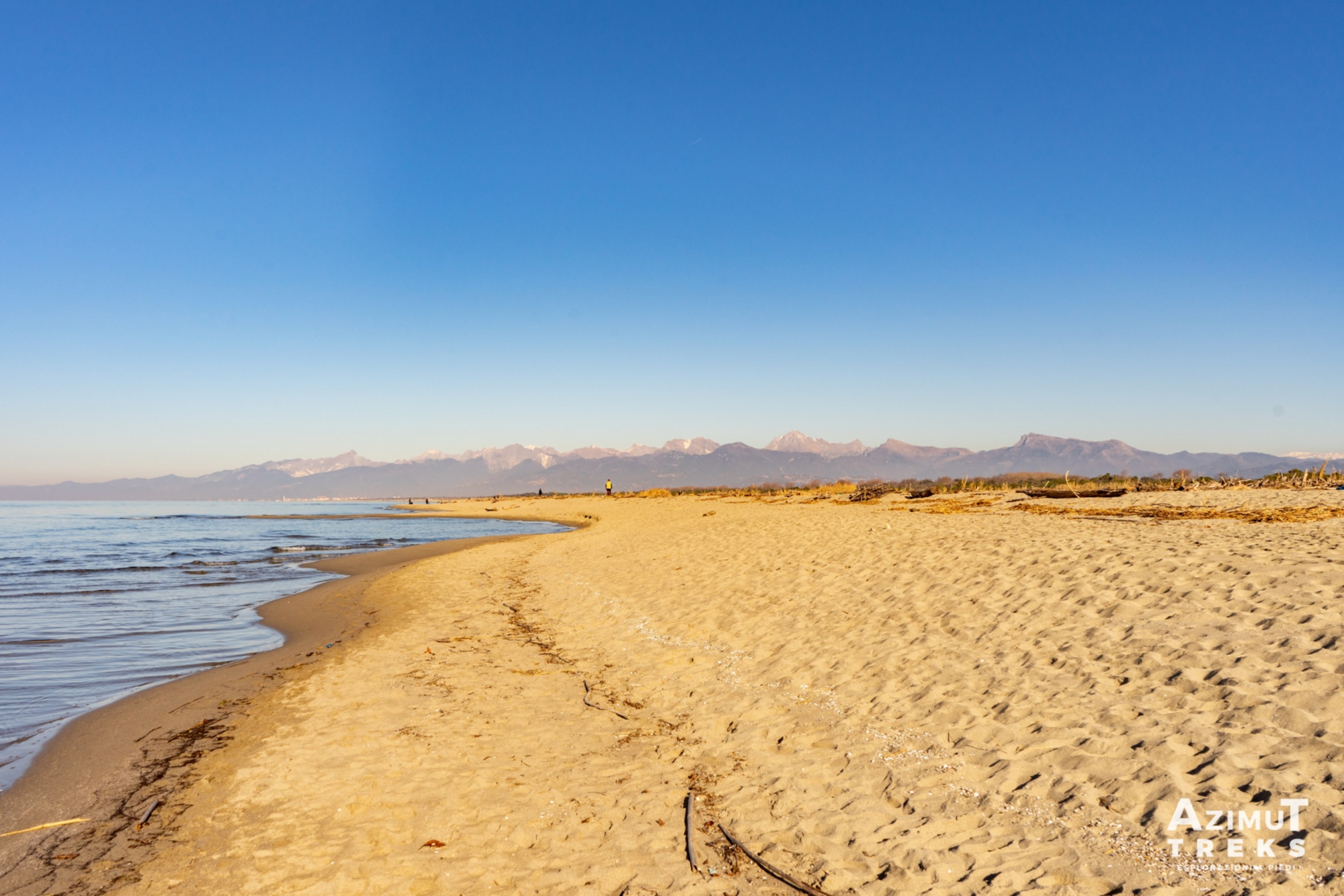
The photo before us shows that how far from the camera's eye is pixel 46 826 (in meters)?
5.09

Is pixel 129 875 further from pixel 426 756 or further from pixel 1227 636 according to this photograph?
pixel 1227 636

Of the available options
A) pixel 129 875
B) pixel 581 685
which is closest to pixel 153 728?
pixel 129 875

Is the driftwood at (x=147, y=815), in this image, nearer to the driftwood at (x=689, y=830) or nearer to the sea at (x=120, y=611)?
the sea at (x=120, y=611)

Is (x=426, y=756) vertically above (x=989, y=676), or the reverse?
(x=989, y=676)

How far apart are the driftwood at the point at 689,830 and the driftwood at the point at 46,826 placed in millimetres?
5052

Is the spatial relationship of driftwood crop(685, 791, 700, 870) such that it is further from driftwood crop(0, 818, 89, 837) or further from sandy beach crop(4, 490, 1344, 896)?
driftwood crop(0, 818, 89, 837)

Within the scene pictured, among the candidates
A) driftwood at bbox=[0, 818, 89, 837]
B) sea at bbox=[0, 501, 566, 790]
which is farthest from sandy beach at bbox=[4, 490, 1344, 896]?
sea at bbox=[0, 501, 566, 790]

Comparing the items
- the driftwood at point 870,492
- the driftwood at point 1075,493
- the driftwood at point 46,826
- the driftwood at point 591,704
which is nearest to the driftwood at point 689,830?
the driftwood at point 591,704

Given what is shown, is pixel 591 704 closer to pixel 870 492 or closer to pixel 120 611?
pixel 120 611

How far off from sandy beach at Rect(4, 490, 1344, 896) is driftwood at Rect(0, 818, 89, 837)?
0.35 meters

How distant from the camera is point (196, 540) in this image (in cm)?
3709

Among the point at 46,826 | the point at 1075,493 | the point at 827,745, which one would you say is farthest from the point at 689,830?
the point at 1075,493

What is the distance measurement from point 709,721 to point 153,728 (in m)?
6.53

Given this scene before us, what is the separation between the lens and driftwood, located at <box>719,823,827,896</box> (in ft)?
13.1
